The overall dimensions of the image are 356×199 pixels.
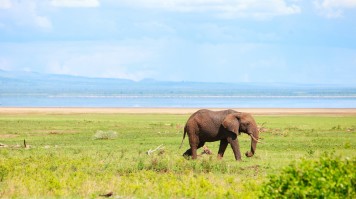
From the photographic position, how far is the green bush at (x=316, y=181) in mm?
13320

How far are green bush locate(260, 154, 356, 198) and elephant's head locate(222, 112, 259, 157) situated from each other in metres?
13.1

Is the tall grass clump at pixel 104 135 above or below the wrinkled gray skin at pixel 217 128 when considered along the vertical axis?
below

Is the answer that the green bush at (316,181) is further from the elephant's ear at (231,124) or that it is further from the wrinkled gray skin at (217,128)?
the wrinkled gray skin at (217,128)

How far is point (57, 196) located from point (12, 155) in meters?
10.6

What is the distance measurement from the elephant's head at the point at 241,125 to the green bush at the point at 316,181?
13.1 meters

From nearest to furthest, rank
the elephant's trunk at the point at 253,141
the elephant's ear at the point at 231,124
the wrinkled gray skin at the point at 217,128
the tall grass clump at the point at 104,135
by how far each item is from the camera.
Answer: the elephant's ear at the point at 231,124 → the wrinkled gray skin at the point at 217,128 → the elephant's trunk at the point at 253,141 → the tall grass clump at the point at 104,135

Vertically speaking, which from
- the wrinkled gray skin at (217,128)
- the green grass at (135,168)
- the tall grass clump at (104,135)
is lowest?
the tall grass clump at (104,135)

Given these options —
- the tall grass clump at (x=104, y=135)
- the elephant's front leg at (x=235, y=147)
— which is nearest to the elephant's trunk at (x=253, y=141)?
the elephant's front leg at (x=235, y=147)

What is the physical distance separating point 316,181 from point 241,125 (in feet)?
46.5

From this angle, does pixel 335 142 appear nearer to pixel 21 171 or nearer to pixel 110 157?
pixel 110 157

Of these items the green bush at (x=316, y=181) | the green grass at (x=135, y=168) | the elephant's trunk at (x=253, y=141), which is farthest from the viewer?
the elephant's trunk at (x=253, y=141)

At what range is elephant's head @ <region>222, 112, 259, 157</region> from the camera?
27.4 metres

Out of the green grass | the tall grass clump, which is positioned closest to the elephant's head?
the green grass

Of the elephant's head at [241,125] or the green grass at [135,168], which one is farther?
the elephant's head at [241,125]
